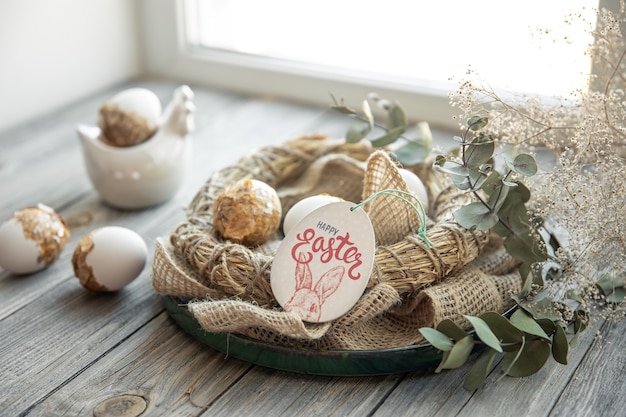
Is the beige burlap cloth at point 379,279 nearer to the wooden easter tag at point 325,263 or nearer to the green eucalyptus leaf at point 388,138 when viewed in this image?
the wooden easter tag at point 325,263

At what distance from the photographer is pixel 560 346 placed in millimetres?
969

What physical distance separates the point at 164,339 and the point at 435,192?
47 centimetres

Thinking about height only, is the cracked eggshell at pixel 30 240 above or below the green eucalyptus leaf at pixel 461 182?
below

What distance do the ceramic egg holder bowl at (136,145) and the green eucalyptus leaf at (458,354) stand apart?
0.70 meters

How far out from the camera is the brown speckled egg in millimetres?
1097

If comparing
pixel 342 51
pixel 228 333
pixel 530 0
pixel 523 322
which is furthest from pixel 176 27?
pixel 523 322

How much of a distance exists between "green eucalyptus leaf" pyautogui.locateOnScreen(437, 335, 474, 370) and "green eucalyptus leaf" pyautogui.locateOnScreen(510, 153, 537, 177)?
22 cm

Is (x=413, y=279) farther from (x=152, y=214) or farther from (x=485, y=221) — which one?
(x=152, y=214)

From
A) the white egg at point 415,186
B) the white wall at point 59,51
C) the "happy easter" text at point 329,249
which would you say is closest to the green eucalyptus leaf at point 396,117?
the white egg at point 415,186

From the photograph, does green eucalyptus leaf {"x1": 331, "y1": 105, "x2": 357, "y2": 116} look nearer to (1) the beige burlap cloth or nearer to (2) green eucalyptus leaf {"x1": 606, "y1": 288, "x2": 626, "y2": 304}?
(1) the beige burlap cloth

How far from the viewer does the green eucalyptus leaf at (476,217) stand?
1020 millimetres

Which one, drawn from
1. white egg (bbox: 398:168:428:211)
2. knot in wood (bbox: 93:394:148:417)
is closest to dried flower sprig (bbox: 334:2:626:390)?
white egg (bbox: 398:168:428:211)

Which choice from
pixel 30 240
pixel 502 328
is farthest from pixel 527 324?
pixel 30 240

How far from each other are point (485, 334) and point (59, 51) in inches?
52.7
